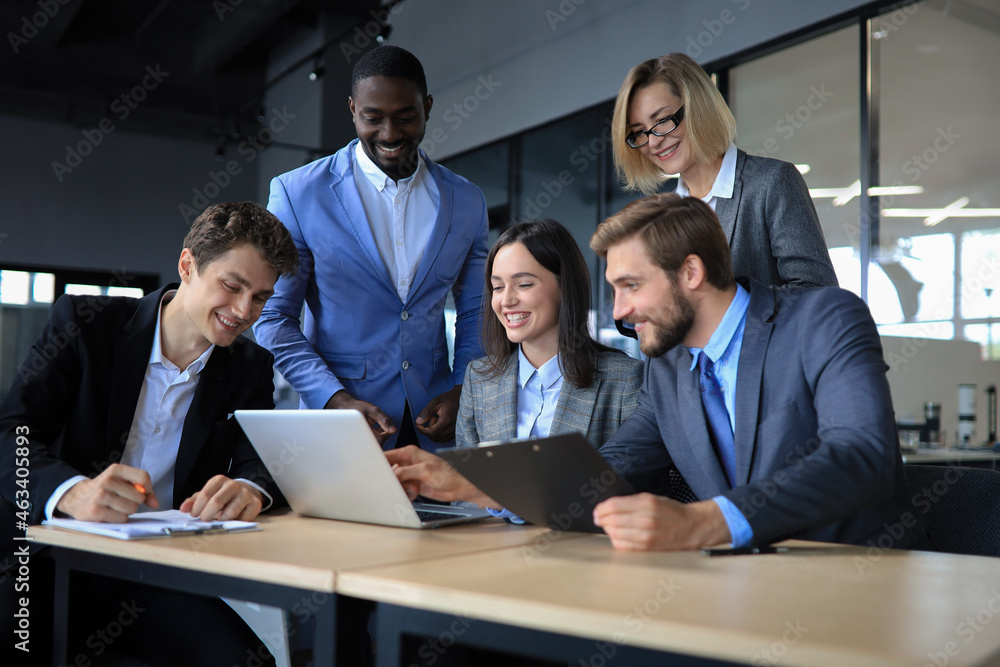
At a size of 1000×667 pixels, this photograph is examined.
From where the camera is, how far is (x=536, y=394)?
7.48 ft

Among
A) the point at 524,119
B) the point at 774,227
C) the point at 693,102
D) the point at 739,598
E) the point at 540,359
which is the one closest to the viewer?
the point at 739,598

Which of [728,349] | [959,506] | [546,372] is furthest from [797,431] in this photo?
[546,372]

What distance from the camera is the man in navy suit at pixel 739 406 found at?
4.39ft

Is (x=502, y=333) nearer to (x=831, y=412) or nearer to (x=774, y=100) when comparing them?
(x=831, y=412)

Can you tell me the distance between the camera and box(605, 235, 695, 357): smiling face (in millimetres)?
1760

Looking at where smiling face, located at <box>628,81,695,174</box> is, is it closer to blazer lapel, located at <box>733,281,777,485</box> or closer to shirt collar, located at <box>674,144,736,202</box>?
shirt collar, located at <box>674,144,736,202</box>

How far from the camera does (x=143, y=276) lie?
9.89m

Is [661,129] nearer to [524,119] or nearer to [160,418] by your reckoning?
[160,418]

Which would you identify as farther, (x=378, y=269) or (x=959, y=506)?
(x=378, y=269)

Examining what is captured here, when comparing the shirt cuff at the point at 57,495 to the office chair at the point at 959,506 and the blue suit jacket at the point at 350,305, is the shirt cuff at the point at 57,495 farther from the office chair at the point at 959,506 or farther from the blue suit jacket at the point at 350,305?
the office chair at the point at 959,506

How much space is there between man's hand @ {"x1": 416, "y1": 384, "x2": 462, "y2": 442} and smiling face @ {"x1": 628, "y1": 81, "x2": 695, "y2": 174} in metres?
0.83

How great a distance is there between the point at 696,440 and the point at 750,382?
0.16 m

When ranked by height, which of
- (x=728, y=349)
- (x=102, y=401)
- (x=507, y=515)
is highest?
(x=728, y=349)

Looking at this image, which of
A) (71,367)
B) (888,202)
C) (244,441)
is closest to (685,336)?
(244,441)
